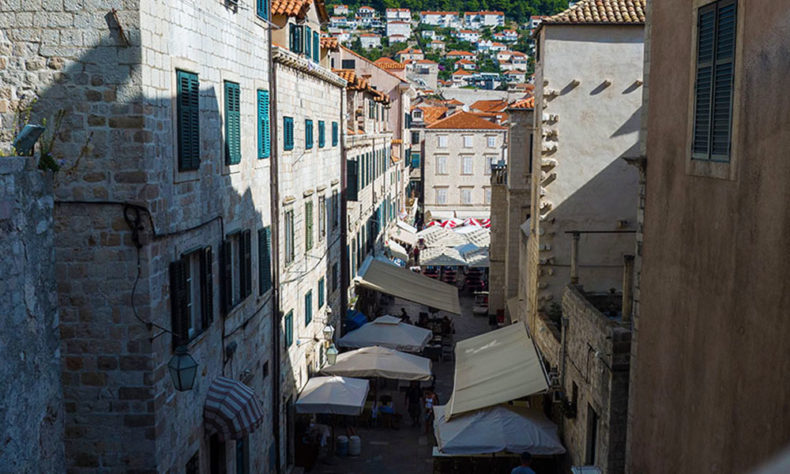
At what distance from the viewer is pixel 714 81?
844 cm

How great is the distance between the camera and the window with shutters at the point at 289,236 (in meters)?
18.1

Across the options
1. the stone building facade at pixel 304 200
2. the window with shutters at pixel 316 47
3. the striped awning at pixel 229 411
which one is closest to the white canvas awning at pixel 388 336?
the stone building facade at pixel 304 200

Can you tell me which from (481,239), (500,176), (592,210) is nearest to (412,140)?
(481,239)

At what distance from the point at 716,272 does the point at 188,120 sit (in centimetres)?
669

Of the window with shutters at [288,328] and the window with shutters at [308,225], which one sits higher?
the window with shutters at [308,225]

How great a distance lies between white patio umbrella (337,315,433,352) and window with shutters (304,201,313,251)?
4813 millimetres

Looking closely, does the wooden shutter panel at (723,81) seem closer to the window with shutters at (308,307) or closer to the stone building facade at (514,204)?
the window with shutters at (308,307)

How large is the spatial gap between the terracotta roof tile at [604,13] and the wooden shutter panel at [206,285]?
11747 millimetres

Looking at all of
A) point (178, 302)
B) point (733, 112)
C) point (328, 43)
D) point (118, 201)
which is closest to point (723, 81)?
point (733, 112)

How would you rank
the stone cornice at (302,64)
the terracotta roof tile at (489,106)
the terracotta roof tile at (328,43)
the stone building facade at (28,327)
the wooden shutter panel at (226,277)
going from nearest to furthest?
the stone building facade at (28,327), the wooden shutter panel at (226,277), the stone cornice at (302,64), the terracotta roof tile at (328,43), the terracotta roof tile at (489,106)

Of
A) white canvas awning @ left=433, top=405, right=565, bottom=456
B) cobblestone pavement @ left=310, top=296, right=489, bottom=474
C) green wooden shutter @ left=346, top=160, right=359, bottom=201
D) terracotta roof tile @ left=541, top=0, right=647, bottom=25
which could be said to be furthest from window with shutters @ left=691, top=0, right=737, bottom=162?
green wooden shutter @ left=346, top=160, right=359, bottom=201

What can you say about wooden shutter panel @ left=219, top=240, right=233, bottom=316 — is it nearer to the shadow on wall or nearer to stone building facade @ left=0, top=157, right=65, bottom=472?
the shadow on wall

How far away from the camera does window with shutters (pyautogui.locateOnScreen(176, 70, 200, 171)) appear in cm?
1025

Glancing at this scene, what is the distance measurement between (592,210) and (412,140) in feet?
152
